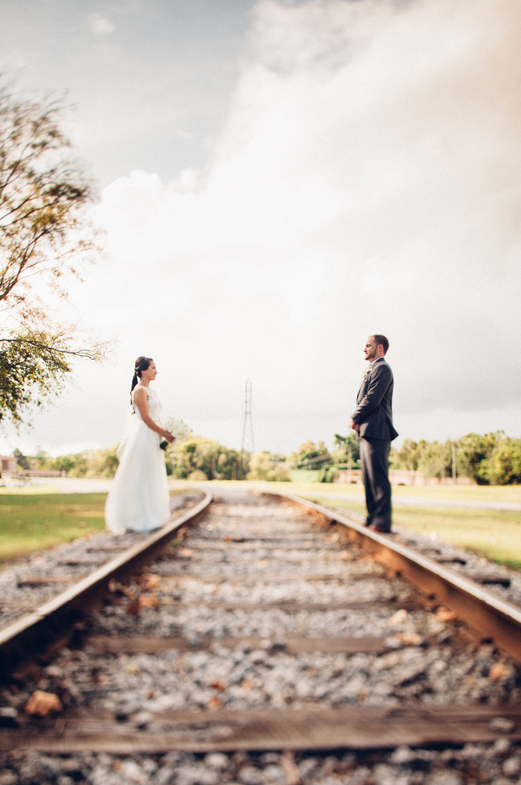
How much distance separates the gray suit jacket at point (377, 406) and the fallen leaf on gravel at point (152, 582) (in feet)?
8.66

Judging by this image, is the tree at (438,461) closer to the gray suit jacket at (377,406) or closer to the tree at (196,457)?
the tree at (196,457)

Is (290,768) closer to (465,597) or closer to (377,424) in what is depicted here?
(465,597)

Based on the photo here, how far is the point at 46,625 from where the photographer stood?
2.24 metres

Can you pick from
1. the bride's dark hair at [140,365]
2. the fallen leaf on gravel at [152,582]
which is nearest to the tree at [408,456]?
the bride's dark hair at [140,365]

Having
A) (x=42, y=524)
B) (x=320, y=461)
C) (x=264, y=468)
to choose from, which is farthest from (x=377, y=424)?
(x=320, y=461)

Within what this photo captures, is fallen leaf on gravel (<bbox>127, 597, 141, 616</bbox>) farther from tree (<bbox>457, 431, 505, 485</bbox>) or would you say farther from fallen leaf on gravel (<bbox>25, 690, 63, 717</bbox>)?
tree (<bbox>457, 431, 505, 485</bbox>)

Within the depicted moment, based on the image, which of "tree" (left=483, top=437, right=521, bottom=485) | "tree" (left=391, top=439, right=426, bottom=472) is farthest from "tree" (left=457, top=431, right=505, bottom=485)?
"tree" (left=391, top=439, right=426, bottom=472)

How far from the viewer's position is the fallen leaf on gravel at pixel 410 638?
2340 millimetres

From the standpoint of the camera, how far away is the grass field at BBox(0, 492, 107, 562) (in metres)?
5.14

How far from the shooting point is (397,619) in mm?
2643

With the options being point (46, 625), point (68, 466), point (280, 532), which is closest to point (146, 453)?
point (280, 532)

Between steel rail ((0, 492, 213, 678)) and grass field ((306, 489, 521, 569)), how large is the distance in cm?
329

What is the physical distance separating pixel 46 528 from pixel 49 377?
11281 mm

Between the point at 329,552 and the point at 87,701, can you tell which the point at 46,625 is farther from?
the point at 329,552
